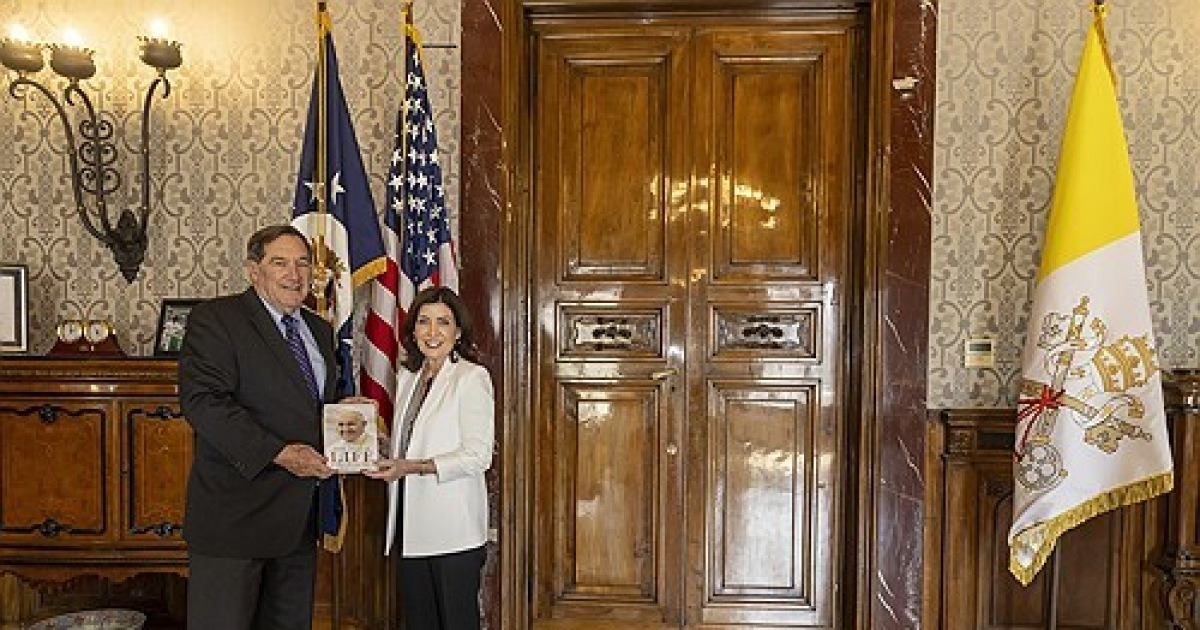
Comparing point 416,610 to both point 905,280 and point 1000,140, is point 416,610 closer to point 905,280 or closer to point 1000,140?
point 905,280

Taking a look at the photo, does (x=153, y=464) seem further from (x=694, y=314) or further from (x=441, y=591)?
(x=694, y=314)

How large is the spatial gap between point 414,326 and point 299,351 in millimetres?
397

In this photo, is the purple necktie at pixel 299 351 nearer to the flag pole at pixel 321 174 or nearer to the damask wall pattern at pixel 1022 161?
the flag pole at pixel 321 174

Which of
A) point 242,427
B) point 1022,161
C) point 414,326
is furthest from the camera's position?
point 1022,161

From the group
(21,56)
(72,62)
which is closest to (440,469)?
(72,62)

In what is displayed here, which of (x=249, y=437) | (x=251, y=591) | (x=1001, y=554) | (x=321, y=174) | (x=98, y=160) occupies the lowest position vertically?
(x=1001, y=554)

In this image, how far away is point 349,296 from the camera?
136 inches

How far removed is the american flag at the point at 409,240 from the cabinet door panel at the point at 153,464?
2.40 feet

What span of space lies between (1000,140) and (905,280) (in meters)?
0.67

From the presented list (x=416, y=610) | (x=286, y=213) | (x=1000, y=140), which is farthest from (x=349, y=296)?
(x=1000, y=140)

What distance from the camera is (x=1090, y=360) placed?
3.15m

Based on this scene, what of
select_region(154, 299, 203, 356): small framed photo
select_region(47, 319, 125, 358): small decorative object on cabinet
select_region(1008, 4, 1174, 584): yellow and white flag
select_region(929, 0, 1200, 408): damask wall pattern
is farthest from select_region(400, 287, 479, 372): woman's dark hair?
select_region(1008, 4, 1174, 584): yellow and white flag

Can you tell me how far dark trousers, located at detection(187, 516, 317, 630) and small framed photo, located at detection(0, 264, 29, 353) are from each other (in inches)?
68.2

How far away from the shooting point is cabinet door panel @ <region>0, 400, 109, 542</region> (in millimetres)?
3473
